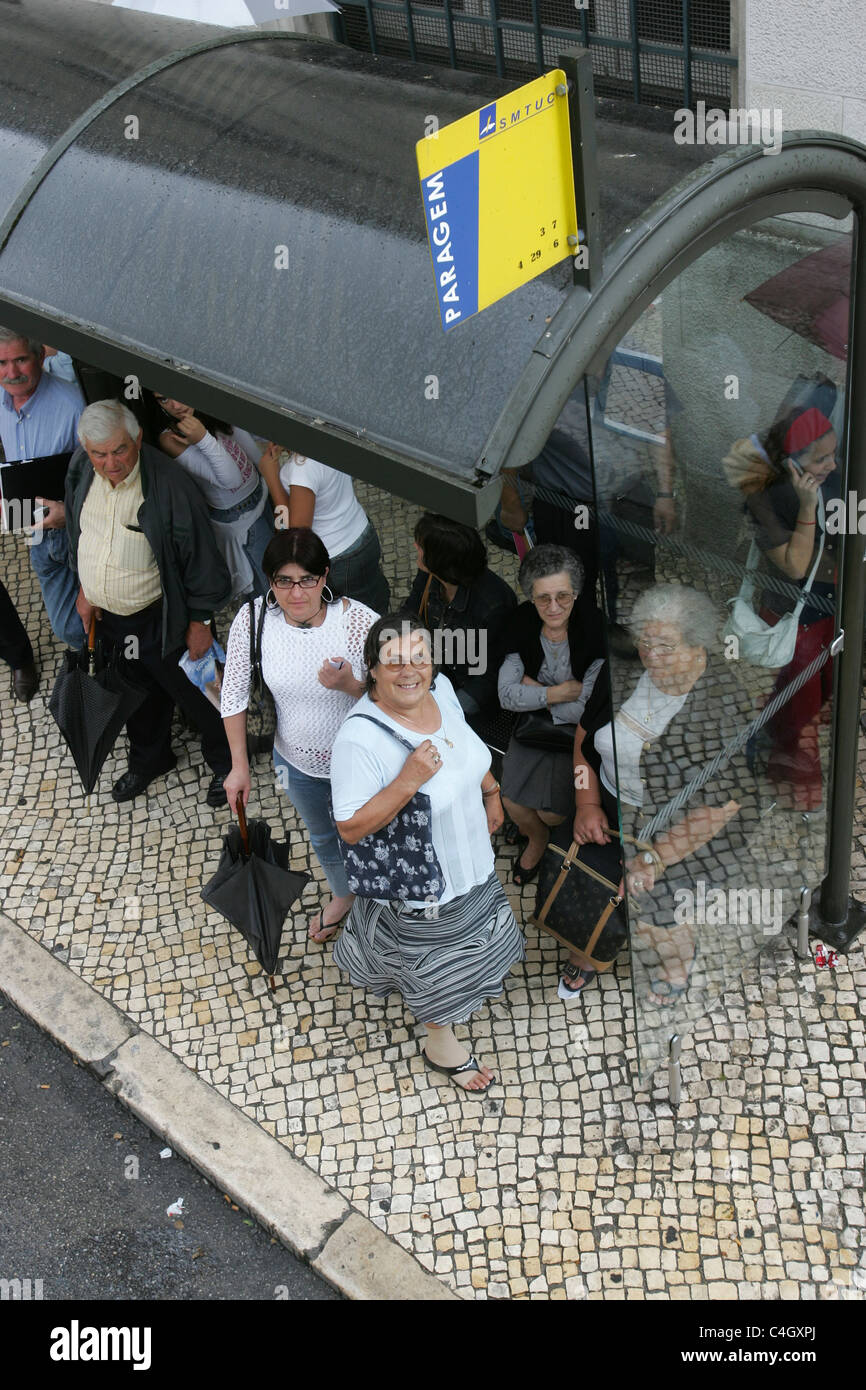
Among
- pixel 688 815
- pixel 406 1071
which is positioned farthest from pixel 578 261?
pixel 406 1071

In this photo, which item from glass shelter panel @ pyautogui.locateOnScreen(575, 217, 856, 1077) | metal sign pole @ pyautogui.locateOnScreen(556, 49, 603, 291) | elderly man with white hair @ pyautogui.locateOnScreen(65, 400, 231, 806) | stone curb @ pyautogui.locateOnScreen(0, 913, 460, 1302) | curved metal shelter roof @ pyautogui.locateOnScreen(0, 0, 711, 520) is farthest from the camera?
elderly man with white hair @ pyautogui.locateOnScreen(65, 400, 231, 806)

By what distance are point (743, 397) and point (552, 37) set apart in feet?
14.2

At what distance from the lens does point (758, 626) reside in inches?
150

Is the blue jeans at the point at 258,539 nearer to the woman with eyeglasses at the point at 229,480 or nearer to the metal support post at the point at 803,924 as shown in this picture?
the woman with eyeglasses at the point at 229,480

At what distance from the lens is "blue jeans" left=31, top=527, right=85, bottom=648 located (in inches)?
218

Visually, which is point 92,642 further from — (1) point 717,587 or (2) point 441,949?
(1) point 717,587

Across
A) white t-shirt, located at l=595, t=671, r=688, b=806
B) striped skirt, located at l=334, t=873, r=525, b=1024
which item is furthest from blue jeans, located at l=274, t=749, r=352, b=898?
white t-shirt, located at l=595, t=671, r=688, b=806

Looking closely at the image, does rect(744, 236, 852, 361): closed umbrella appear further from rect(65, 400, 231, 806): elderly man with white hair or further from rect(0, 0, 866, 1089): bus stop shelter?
rect(65, 400, 231, 806): elderly man with white hair

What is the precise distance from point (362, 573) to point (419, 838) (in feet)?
5.94

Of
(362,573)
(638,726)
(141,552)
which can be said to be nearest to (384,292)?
(638,726)

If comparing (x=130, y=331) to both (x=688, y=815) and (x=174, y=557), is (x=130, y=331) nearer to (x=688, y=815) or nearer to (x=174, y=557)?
(x=174, y=557)

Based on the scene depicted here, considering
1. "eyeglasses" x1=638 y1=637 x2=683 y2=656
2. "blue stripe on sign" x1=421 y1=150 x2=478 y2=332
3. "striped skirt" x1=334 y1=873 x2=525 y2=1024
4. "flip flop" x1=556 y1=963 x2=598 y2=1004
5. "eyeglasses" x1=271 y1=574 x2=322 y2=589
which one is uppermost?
"blue stripe on sign" x1=421 y1=150 x2=478 y2=332

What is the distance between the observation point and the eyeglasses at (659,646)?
3330 millimetres

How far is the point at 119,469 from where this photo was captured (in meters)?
4.75
